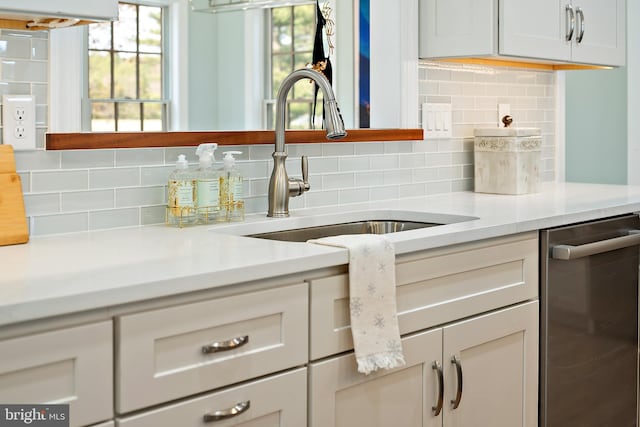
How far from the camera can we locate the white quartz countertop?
4.16 ft

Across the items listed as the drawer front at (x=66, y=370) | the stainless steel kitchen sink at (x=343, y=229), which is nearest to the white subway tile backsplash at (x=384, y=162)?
the stainless steel kitchen sink at (x=343, y=229)

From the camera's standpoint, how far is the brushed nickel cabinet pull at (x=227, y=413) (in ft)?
4.74

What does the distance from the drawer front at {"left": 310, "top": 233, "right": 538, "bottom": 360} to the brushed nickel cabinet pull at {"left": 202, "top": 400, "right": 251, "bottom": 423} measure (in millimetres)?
191

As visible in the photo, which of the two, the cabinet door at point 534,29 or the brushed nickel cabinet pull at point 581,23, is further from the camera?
the brushed nickel cabinet pull at point 581,23

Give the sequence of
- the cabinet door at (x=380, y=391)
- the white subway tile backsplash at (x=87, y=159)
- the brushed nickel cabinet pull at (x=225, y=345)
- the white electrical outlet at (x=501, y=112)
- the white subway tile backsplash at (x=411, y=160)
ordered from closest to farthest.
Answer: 1. the brushed nickel cabinet pull at (x=225, y=345)
2. the cabinet door at (x=380, y=391)
3. the white subway tile backsplash at (x=87, y=159)
4. the white subway tile backsplash at (x=411, y=160)
5. the white electrical outlet at (x=501, y=112)

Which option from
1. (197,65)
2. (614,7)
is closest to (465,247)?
(614,7)

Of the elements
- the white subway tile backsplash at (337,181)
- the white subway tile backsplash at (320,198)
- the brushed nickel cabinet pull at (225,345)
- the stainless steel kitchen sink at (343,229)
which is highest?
the white subway tile backsplash at (337,181)

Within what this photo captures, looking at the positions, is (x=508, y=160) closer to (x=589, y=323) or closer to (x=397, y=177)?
(x=397, y=177)

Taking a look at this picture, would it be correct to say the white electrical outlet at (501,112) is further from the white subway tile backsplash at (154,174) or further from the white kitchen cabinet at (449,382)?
the white subway tile backsplash at (154,174)

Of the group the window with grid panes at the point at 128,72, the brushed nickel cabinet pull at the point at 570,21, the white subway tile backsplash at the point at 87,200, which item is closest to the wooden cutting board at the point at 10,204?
the white subway tile backsplash at the point at 87,200

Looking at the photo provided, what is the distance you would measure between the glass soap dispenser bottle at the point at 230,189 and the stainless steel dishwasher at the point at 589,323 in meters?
0.85

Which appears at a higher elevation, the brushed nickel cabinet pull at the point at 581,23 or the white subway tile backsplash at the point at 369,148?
the brushed nickel cabinet pull at the point at 581,23

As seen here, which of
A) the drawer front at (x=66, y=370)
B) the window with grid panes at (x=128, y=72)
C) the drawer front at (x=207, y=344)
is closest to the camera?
the drawer front at (x=66, y=370)

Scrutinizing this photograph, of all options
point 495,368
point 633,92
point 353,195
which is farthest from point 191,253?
point 633,92
